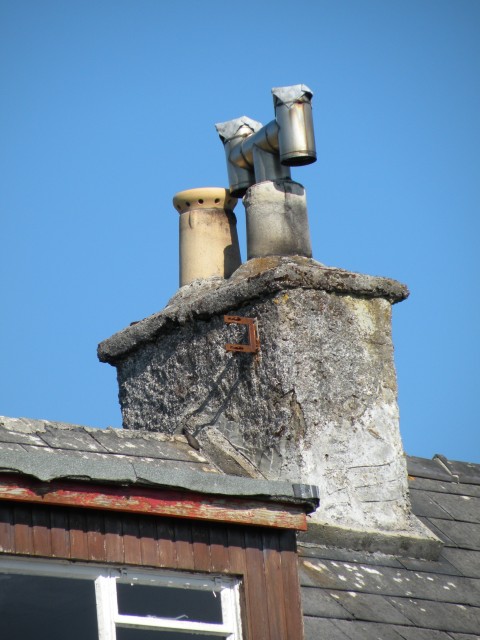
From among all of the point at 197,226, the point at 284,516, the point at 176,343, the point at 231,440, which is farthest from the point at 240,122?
the point at 284,516

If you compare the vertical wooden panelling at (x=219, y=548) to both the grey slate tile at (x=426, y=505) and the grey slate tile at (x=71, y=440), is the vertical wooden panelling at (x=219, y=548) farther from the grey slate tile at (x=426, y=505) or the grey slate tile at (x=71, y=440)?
the grey slate tile at (x=426, y=505)

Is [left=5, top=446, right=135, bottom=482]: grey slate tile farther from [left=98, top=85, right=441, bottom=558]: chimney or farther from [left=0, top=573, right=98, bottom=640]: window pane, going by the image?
[left=98, top=85, right=441, bottom=558]: chimney

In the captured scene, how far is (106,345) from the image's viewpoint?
9.63 meters

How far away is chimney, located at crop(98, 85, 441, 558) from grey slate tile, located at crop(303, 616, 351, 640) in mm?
847

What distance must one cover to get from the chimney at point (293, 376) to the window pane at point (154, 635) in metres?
1.42

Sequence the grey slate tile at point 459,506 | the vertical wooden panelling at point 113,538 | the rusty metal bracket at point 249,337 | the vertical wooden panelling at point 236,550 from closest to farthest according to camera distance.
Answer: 1. the vertical wooden panelling at point 113,538
2. the vertical wooden panelling at point 236,550
3. the rusty metal bracket at point 249,337
4. the grey slate tile at point 459,506

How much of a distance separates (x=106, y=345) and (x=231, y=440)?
1366 mm

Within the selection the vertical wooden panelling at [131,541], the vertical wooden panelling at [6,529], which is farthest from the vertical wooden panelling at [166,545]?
the vertical wooden panelling at [6,529]

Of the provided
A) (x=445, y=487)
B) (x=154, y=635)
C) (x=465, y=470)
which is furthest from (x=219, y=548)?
(x=465, y=470)

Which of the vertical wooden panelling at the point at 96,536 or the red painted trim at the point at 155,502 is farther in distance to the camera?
the vertical wooden panelling at the point at 96,536

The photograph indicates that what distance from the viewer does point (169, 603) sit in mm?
7086

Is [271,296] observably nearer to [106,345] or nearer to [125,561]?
[106,345]

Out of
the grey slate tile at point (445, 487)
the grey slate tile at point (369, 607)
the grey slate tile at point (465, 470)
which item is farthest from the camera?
the grey slate tile at point (465, 470)

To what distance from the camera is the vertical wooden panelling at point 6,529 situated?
661 cm
